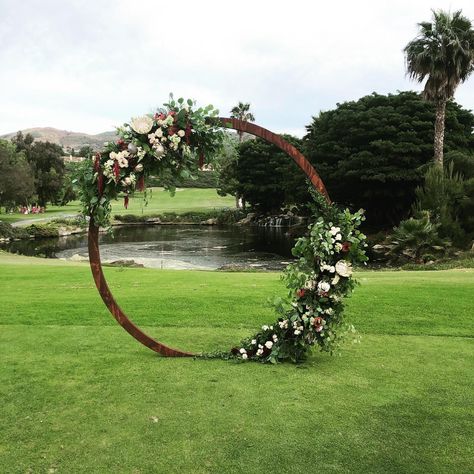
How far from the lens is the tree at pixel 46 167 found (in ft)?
234

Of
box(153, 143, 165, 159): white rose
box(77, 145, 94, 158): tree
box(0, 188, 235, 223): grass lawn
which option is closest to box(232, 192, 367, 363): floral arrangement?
box(153, 143, 165, 159): white rose

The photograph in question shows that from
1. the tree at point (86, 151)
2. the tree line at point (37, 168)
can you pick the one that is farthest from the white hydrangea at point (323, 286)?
the tree line at point (37, 168)

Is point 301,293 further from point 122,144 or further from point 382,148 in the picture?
point 382,148

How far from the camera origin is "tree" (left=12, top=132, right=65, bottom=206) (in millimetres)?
71250

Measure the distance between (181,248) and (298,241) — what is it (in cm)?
3390

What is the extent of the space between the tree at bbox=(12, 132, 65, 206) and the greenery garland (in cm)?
6846

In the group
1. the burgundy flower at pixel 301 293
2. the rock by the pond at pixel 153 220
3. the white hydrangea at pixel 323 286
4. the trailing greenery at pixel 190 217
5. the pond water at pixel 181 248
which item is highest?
the trailing greenery at pixel 190 217

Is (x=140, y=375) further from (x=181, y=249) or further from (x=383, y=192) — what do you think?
(x=383, y=192)

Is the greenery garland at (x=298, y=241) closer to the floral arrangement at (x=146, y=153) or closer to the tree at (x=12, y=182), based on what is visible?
the floral arrangement at (x=146, y=153)

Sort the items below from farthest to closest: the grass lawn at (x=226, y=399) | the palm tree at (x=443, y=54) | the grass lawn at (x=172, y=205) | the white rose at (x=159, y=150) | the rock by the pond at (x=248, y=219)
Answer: the grass lawn at (x=172, y=205), the rock by the pond at (x=248, y=219), the palm tree at (x=443, y=54), the white rose at (x=159, y=150), the grass lawn at (x=226, y=399)

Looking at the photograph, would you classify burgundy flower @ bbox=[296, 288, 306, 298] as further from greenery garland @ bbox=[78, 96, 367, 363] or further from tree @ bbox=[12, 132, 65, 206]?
tree @ bbox=[12, 132, 65, 206]

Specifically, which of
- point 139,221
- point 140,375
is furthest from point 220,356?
point 139,221

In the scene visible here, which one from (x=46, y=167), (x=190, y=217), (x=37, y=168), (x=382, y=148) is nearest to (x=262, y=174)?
(x=190, y=217)

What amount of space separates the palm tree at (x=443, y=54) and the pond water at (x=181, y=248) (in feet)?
45.9
